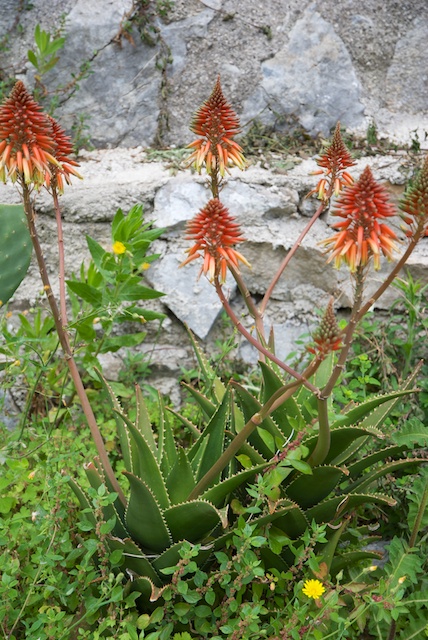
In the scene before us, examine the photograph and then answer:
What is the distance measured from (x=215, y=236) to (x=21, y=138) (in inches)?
22.7

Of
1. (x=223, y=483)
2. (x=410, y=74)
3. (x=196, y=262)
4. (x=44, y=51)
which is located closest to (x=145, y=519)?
(x=223, y=483)

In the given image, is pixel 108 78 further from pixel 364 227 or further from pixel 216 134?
pixel 364 227

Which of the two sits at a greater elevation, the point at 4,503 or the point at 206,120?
the point at 206,120

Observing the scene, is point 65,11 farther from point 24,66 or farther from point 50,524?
point 50,524

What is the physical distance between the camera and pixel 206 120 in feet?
6.20

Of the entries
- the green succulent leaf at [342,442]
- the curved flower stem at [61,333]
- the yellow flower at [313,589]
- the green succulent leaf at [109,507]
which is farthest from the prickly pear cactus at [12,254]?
the yellow flower at [313,589]

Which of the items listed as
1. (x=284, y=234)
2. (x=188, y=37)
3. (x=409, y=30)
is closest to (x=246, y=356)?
(x=284, y=234)

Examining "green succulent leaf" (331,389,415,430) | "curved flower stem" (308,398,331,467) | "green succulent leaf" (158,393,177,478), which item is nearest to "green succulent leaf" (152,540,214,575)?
"green succulent leaf" (158,393,177,478)

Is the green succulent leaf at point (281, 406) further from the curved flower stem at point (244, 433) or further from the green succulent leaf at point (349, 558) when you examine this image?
the green succulent leaf at point (349, 558)

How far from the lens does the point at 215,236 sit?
1564 millimetres

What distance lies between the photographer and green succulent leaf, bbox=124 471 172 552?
173cm

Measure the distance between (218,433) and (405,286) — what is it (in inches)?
52.3

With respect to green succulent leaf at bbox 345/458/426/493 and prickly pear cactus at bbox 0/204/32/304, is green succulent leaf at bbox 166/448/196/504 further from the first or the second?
prickly pear cactus at bbox 0/204/32/304

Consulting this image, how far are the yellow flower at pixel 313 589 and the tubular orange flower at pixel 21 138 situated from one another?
1.30m
